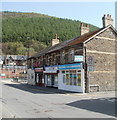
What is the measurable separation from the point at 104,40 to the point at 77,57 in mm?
5048

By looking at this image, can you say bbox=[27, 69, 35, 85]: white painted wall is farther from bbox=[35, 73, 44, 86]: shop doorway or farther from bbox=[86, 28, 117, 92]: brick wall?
bbox=[86, 28, 117, 92]: brick wall

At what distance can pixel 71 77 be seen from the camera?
940 inches

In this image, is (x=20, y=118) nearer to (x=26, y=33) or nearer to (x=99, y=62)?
(x=99, y=62)

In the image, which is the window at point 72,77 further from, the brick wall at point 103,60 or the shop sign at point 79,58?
the shop sign at point 79,58

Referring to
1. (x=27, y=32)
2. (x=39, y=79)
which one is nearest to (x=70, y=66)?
(x=39, y=79)

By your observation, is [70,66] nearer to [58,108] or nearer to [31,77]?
[58,108]

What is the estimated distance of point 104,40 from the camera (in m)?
23.7

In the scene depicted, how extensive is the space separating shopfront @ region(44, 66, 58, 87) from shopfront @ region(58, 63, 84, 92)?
65.1 inches

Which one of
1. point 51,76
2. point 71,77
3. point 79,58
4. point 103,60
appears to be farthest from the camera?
point 51,76

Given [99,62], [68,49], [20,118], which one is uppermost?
[68,49]

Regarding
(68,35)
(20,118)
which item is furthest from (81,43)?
(68,35)

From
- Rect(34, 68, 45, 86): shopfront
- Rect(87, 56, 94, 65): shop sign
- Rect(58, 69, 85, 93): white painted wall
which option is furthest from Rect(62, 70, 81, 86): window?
Rect(34, 68, 45, 86): shopfront

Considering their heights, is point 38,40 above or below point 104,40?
above

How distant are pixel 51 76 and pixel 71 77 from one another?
6787 mm
